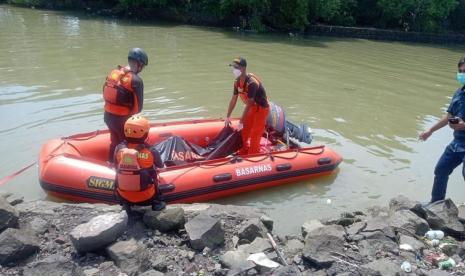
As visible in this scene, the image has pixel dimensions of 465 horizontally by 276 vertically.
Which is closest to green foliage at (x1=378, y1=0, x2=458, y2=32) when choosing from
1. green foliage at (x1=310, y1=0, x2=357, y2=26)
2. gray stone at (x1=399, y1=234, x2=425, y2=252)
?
green foliage at (x1=310, y1=0, x2=357, y2=26)

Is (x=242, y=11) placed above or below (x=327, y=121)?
above

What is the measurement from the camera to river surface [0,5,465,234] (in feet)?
18.7

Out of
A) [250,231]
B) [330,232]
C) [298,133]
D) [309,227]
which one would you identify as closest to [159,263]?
[250,231]

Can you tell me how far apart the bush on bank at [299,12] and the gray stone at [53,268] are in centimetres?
1641

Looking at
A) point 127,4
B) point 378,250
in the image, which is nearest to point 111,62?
point 378,250

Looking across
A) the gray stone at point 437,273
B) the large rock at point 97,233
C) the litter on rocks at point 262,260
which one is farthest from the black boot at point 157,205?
the gray stone at point 437,273

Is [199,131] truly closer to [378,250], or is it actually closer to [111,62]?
[378,250]

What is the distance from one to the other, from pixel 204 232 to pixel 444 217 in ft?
7.09

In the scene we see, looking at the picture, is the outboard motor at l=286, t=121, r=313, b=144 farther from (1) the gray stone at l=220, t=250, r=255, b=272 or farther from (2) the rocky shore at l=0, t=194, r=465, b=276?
(1) the gray stone at l=220, t=250, r=255, b=272

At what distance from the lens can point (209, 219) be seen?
3.70m

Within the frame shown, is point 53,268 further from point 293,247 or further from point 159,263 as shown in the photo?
point 293,247

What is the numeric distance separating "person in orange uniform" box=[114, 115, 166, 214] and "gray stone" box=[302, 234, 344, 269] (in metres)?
1.28

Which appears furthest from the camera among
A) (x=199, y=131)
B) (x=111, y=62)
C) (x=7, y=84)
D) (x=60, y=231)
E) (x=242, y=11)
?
(x=242, y=11)

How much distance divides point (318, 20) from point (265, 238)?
1767 centimetres
